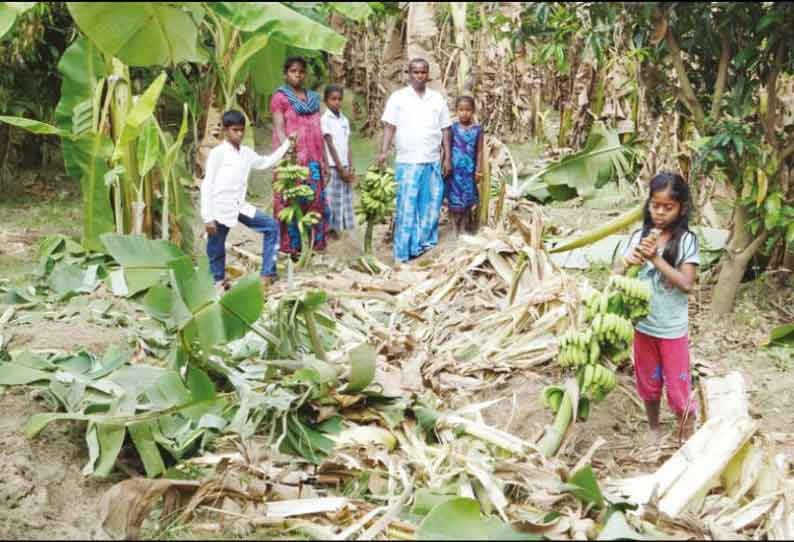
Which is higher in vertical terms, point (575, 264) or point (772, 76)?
point (772, 76)

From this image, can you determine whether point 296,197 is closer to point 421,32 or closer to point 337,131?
point 337,131

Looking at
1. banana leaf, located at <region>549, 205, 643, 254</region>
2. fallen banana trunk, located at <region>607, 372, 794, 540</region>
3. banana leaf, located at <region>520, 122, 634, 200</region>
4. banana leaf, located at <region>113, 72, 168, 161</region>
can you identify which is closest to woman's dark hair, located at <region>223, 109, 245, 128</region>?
banana leaf, located at <region>113, 72, 168, 161</region>

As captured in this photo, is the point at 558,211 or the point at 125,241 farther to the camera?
the point at 558,211

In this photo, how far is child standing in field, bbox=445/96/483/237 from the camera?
26.3 ft

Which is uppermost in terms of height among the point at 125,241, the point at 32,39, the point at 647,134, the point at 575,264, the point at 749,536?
the point at 32,39

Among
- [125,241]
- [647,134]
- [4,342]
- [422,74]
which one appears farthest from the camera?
[647,134]

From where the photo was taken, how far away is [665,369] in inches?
163

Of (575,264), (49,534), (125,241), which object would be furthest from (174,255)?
(575,264)

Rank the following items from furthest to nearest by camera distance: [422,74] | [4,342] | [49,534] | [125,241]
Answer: [422,74] → [4,342] → [125,241] → [49,534]

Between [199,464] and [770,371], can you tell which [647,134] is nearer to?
[770,371]

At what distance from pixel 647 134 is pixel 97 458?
21.0 ft

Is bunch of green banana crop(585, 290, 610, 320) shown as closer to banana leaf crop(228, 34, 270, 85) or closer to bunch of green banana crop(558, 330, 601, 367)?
bunch of green banana crop(558, 330, 601, 367)

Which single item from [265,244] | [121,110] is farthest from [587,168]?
[121,110]

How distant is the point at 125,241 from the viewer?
4.42 meters
